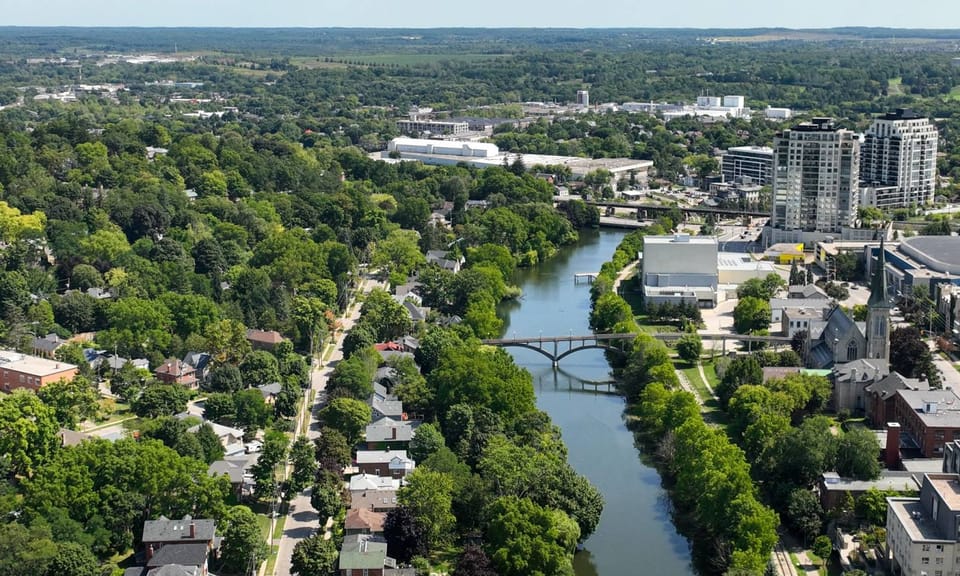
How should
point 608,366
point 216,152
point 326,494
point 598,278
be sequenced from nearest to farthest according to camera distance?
1. point 326,494
2. point 608,366
3. point 598,278
4. point 216,152

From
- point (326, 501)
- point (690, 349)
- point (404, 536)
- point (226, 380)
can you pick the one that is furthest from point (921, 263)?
point (404, 536)

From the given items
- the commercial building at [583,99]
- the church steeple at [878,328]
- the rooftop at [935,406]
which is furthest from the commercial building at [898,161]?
the commercial building at [583,99]

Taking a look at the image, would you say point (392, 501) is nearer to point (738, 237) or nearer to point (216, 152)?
point (738, 237)

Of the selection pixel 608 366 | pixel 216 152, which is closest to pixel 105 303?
pixel 608 366

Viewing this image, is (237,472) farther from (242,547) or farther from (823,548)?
(823,548)

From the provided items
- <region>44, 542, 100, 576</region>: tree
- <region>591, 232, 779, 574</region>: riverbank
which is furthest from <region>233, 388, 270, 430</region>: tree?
<region>591, 232, 779, 574</region>: riverbank

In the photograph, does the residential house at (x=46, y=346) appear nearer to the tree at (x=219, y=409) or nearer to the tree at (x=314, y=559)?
the tree at (x=219, y=409)

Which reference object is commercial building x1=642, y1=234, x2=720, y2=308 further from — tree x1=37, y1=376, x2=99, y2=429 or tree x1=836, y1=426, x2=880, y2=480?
tree x1=37, y1=376, x2=99, y2=429
